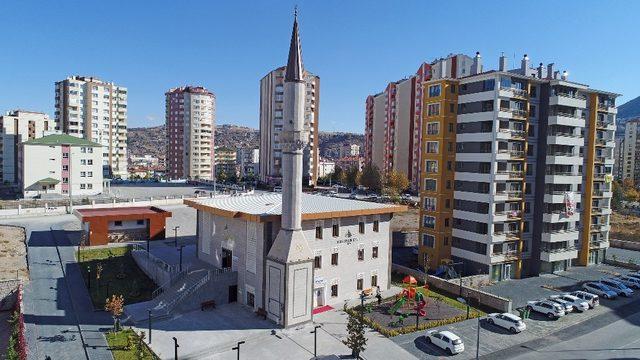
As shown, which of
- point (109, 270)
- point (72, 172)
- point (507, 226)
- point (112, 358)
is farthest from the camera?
point (72, 172)

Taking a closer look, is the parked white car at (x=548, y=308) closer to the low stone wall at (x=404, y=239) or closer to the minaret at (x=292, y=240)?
the minaret at (x=292, y=240)

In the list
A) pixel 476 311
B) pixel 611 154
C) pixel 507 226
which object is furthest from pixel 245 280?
pixel 611 154

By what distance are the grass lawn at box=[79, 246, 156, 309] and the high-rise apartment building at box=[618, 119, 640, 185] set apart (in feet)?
539

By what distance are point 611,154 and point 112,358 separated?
59487 mm

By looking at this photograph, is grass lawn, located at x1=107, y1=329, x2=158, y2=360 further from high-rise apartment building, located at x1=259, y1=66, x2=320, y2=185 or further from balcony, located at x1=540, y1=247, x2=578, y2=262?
high-rise apartment building, located at x1=259, y1=66, x2=320, y2=185

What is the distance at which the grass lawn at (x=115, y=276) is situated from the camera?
37.4 m

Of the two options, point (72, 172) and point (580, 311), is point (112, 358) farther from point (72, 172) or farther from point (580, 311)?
point (72, 172)

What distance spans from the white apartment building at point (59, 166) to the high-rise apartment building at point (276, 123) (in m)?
49.1

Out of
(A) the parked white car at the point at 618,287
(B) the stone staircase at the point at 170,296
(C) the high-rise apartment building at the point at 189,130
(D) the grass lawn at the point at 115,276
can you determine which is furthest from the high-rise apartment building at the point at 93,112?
(A) the parked white car at the point at 618,287

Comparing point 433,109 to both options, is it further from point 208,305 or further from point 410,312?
point 208,305

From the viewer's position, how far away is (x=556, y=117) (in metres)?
49.4

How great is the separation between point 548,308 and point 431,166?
62.9ft

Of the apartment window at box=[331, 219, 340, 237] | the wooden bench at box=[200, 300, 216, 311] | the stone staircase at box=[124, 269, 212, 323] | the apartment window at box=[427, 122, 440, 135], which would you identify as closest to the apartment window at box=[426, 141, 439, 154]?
the apartment window at box=[427, 122, 440, 135]

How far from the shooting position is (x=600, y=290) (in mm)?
43469
